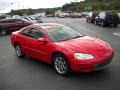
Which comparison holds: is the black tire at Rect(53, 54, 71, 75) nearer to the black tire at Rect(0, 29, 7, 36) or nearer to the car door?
the car door

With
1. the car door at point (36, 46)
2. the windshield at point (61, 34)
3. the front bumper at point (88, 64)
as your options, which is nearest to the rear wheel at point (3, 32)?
the car door at point (36, 46)

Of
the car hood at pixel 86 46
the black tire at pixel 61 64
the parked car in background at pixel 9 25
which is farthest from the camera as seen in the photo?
the parked car in background at pixel 9 25

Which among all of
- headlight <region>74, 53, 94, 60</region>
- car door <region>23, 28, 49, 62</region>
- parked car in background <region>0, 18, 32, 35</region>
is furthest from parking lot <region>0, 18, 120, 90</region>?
parked car in background <region>0, 18, 32, 35</region>

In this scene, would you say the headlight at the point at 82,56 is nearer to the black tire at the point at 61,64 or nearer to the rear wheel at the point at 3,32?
the black tire at the point at 61,64

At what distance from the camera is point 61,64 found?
23.3 feet

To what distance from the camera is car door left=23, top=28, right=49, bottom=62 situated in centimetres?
774

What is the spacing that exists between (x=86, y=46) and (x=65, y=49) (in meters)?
0.60

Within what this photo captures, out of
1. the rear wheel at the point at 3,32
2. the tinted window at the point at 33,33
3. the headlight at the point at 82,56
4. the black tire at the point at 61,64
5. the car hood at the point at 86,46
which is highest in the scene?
the tinted window at the point at 33,33

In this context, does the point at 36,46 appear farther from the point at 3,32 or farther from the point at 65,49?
the point at 3,32

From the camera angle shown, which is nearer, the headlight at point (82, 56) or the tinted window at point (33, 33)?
the headlight at point (82, 56)

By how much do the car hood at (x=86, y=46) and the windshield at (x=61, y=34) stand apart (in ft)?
1.11

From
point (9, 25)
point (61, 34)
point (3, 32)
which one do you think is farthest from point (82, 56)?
point (3, 32)

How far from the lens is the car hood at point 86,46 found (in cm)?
673

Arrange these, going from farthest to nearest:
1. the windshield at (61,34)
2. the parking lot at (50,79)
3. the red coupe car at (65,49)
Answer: the windshield at (61,34) < the red coupe car at (65,49) < the parking lot at (50,79)
